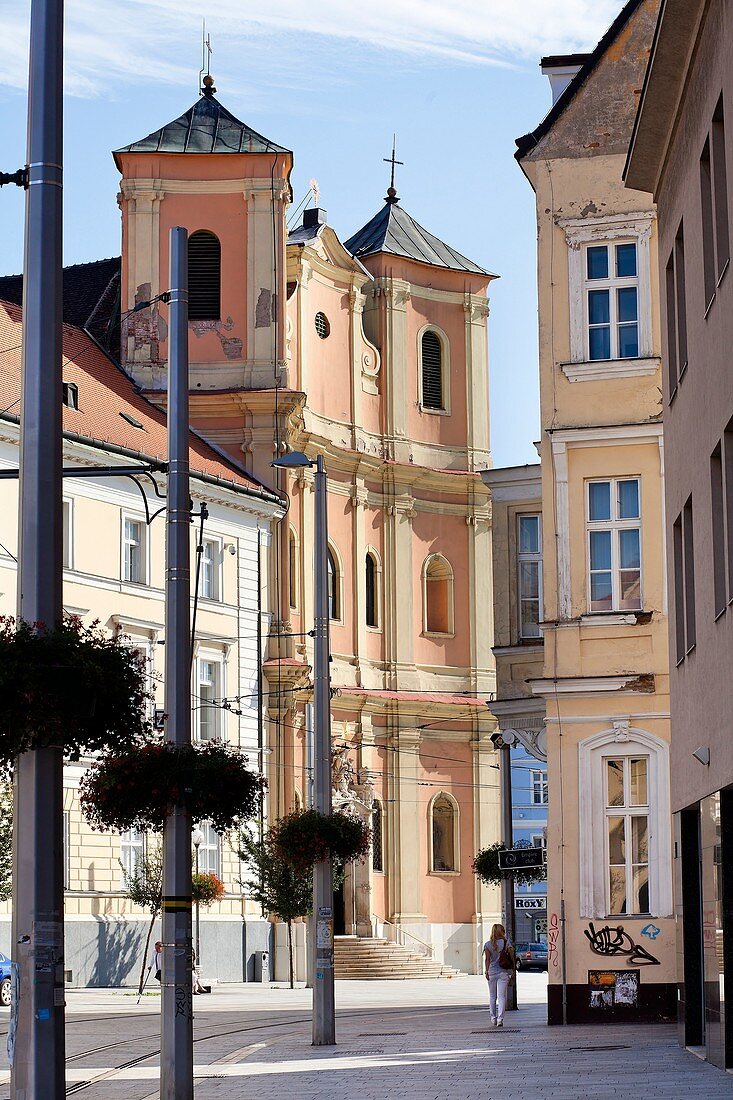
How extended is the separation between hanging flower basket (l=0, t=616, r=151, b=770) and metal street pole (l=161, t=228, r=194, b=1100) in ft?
18.6

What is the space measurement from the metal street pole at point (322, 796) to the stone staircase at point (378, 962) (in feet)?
102

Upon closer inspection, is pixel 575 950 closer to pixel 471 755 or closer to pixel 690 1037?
pixel 690 1037

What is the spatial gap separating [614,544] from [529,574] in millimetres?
5420

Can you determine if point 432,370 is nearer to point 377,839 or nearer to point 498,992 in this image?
point 377,839

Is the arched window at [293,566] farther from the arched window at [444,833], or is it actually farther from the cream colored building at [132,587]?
the arched window at [444,833]

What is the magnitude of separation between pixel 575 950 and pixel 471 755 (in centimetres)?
3523

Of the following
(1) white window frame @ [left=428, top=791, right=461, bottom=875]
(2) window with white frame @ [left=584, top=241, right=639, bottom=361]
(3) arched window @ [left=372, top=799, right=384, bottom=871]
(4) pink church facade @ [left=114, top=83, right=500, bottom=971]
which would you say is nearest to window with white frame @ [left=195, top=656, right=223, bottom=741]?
(4) pink church facade @ [left=114, top=83, right=500, bottom=971]

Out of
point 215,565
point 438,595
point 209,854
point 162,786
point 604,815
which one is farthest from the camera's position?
point 438,595

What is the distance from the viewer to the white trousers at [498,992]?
2888 cm

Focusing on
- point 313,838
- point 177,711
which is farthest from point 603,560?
point 177,711

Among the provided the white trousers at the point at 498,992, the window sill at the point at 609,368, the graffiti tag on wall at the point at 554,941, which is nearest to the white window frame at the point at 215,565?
the window sill at the point at 609,368

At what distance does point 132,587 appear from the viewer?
52.2 m

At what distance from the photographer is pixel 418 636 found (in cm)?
6419

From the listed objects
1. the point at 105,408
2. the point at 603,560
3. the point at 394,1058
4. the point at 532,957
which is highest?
the point at 105,408
